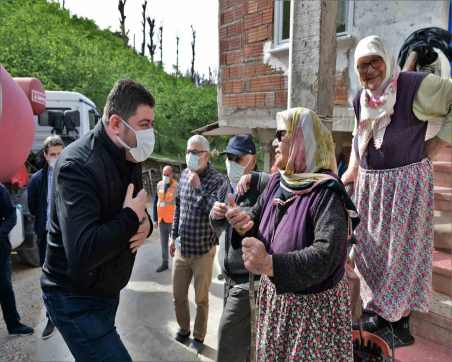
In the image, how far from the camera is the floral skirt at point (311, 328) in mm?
1602

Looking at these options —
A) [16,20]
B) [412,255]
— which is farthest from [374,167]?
[16,20]

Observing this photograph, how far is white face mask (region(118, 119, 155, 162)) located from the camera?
1.86 metres

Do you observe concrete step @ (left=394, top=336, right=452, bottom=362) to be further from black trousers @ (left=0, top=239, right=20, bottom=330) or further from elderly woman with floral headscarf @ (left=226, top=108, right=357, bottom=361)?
black trousers @ (left=0, top=239, right=20, bottom=330)

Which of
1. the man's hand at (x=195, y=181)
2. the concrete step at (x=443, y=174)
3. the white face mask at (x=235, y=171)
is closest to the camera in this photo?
the white face mask at (x=235, y=171)

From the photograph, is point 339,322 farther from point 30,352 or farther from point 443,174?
point 30,352

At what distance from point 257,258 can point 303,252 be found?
7.3 inches

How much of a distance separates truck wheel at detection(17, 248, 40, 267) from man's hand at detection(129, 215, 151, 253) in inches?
188

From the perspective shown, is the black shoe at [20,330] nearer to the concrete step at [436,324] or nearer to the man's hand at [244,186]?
the man's hand at [244,186]

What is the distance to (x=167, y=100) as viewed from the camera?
25359mm

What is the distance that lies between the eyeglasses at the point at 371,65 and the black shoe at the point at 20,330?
3865 millimetres

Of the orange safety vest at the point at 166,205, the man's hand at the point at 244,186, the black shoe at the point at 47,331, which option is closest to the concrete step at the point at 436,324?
the man's hand at the point at 244,186

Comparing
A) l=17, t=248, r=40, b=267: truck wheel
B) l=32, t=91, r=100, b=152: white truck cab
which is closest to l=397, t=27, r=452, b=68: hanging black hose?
l=17, t=248, r=40, b=267: truck wheel

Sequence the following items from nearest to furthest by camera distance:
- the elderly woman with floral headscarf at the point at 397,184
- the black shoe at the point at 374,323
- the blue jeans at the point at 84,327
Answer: the blue jeans at the point at 84,327 < the elderly woman with floral headscarf at the point at 397,184 < the black shoe at the point at 374,323

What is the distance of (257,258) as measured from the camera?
4.96ft
